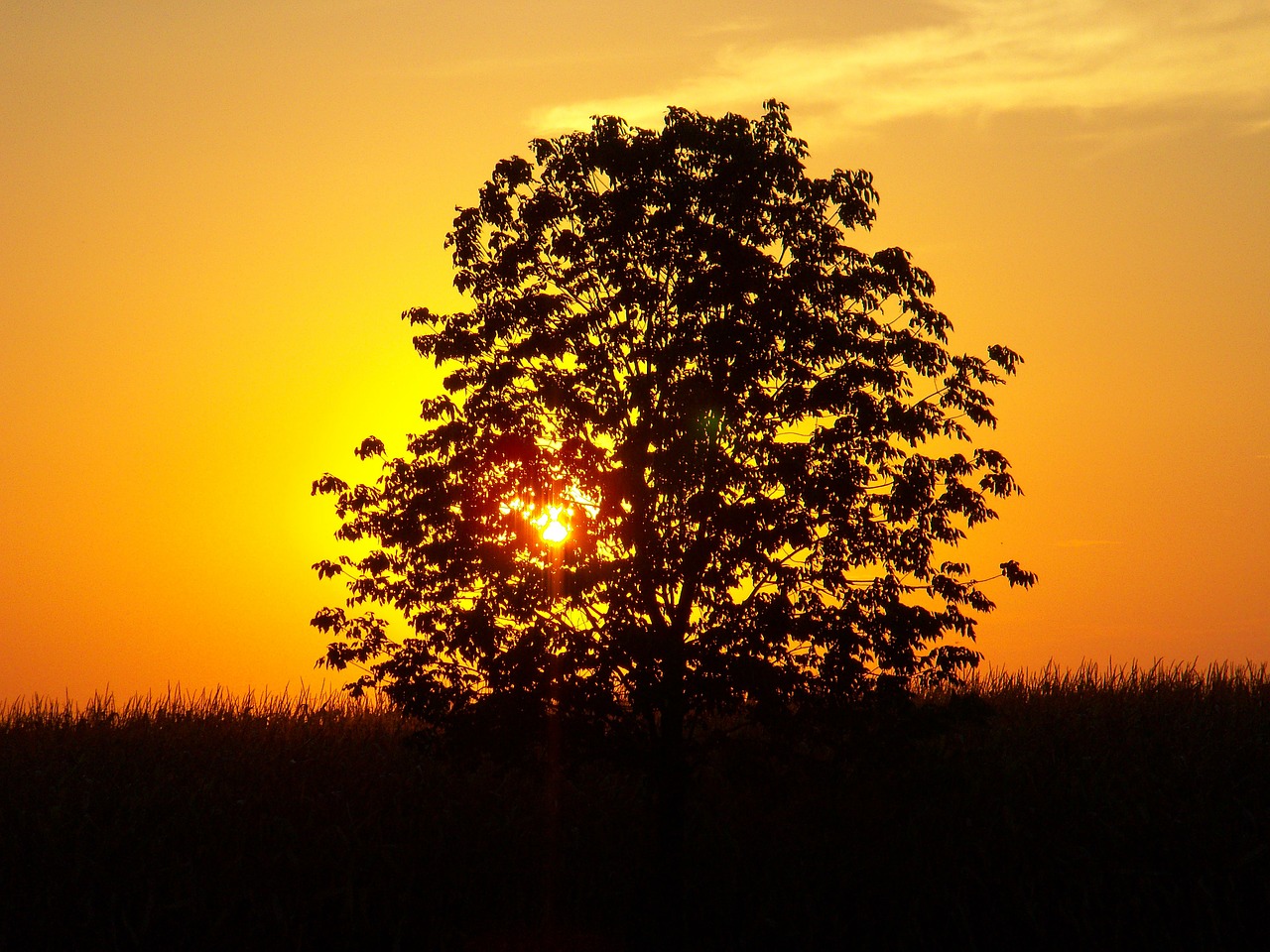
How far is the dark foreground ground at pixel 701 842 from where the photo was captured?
16.6 m

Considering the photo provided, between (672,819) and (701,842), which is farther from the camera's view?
(701,842)

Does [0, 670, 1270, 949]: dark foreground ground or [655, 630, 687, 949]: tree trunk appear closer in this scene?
[655, 630, 687, 949]: tree trunk

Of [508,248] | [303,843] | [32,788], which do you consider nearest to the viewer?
[508,248]

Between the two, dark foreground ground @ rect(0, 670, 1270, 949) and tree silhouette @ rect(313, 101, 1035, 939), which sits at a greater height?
tree silhouette @ rect(313, 101, 1035, 939)

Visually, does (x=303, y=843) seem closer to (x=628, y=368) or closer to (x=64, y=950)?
(x=64, y=950)

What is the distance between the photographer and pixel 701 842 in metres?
18.9

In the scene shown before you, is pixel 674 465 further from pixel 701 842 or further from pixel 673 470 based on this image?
pixel 701 842

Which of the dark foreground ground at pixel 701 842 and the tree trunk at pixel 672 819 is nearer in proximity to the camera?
the tree trunk at pixel 672 819

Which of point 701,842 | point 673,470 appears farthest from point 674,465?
point 701,842

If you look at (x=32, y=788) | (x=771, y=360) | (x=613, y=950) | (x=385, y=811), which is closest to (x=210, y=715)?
(x=32, y=788)

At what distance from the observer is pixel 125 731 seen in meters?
24.2

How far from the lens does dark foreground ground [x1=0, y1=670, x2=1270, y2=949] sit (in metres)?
16.6

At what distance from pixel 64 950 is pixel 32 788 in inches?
205

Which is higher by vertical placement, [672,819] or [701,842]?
[672,819]
